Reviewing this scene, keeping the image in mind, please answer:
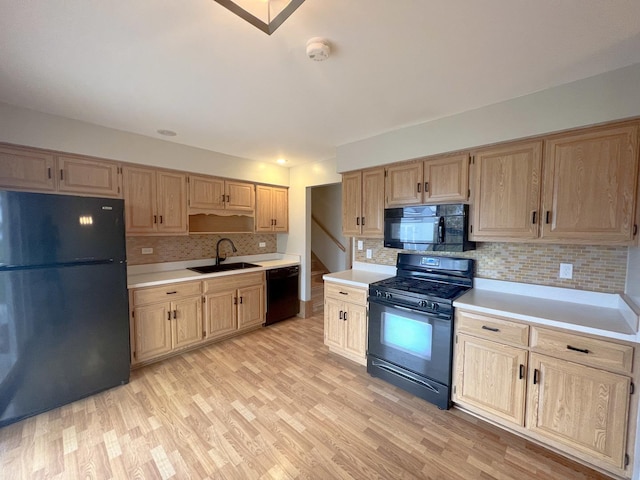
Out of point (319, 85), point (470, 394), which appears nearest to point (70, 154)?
point (319, 85)

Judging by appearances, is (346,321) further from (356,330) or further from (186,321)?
(186,321)

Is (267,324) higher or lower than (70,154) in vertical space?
lower

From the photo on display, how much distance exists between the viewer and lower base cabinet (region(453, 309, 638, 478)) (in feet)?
4.82

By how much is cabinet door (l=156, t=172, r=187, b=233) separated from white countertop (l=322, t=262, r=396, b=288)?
1.90 metres

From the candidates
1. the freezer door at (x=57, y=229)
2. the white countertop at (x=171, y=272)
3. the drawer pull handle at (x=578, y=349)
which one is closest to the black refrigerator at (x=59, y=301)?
the freezer door at (x=57, y=229)

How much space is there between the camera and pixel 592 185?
1719 millimetres

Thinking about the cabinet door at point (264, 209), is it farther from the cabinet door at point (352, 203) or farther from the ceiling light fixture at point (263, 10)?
the ceiling light fixture at point (263, 10)

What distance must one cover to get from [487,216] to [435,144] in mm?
798

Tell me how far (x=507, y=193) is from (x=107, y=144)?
12.3 feet

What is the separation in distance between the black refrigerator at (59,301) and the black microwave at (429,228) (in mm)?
2616

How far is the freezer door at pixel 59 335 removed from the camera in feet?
6.18

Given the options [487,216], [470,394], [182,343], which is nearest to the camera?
[470,394]

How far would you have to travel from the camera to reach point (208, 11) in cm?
117

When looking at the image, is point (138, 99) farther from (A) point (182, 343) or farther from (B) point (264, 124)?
(A) point (182, 343)
